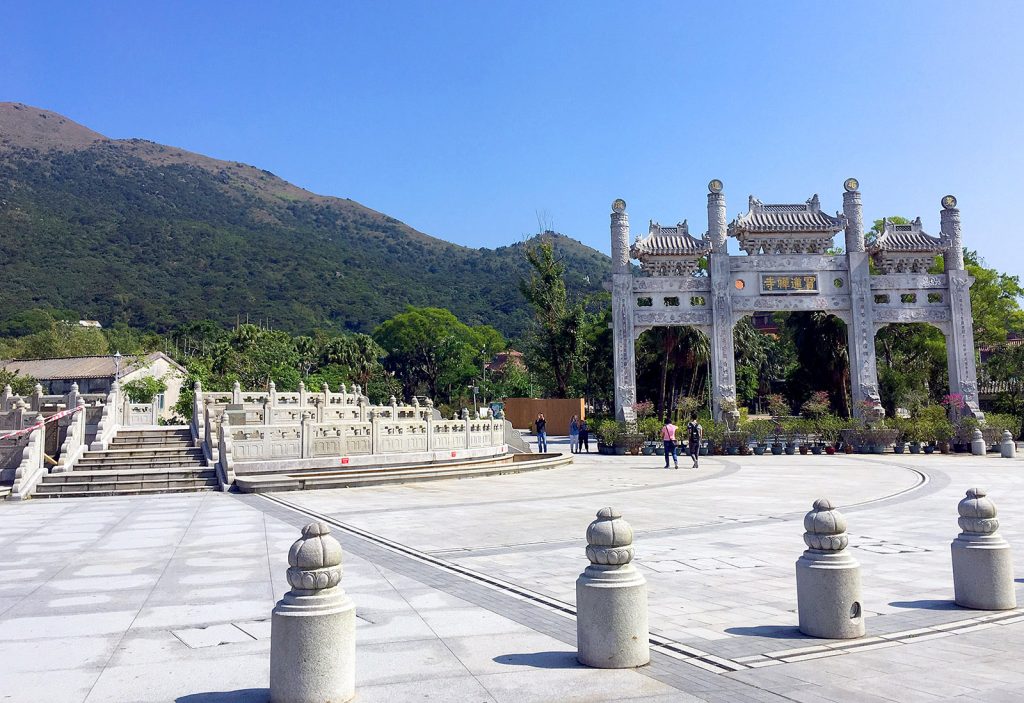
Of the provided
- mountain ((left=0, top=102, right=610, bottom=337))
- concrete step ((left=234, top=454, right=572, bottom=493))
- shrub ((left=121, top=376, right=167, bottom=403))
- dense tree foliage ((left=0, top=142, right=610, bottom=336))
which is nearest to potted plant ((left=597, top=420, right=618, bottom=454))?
concrete step ((left=234, top=454, right=572, bottom=493))

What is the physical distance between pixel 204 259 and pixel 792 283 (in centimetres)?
10800

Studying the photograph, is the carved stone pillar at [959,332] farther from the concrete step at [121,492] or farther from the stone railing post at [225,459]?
the concrete step at [121,492]

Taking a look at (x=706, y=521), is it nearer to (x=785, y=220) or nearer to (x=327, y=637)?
(x=327, y=637)

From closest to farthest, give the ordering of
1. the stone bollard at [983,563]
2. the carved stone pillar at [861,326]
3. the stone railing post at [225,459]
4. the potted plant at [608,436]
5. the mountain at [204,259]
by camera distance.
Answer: the stone bollard at [983,563] < the stone railing post at [225,459] < the potted plant at [608,436] < the carved stone pillar at [861,326] < the mountain at [204,259]

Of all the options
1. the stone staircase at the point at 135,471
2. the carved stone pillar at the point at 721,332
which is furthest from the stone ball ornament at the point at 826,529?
the carved stone pillar at the point at 721,332

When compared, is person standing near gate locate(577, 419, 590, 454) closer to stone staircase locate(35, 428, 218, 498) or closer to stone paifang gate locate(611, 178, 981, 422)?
stone paifang gate locate(611, 178, 981, 422)

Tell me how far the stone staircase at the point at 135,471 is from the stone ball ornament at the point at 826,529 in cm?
1554

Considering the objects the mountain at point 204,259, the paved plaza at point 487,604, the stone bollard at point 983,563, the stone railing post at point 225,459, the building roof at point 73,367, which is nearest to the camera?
the paved plaza at point 487,604

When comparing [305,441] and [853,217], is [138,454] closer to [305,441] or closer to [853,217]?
[305,441]

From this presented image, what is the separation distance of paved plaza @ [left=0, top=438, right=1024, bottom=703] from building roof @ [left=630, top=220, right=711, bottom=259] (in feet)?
68.9

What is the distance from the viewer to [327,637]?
3.95m

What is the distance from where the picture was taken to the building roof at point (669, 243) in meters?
33.6

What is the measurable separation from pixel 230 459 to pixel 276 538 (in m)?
8.42

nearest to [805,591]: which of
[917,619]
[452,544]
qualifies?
[917,619]
